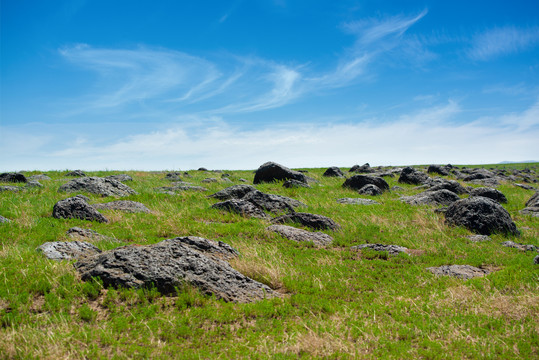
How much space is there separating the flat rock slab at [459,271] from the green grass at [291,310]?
367 mm

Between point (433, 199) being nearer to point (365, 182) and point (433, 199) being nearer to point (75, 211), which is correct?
point (365, 182)

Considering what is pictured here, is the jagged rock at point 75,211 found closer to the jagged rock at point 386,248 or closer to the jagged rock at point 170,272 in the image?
the jagged rock at point 170,272

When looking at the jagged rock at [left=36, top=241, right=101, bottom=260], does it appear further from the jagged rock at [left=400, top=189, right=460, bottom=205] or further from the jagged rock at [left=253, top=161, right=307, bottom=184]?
the jagged rock at [left=253, top=161, right=307, bottom=184]

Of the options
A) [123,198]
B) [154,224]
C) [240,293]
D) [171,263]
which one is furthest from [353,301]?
[123,198]

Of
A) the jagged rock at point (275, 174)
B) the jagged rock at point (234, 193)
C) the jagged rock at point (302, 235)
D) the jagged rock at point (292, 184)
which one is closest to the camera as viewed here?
the jagged rock at point (302, 235)

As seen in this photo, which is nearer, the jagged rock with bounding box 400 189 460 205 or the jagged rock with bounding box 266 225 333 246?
the jagged rock with bounding box 266 225 333 246

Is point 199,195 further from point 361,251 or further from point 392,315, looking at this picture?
point 392,315

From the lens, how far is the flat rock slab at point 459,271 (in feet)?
30.1

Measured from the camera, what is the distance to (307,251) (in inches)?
427

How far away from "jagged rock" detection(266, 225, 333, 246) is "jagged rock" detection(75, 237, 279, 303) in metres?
4.20

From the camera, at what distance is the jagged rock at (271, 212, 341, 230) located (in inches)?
537

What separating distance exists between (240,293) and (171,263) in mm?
1709

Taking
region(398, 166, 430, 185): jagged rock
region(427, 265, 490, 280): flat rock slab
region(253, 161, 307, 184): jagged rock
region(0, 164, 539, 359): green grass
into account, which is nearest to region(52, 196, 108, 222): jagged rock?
region(0, 164, 539, 359): green grass

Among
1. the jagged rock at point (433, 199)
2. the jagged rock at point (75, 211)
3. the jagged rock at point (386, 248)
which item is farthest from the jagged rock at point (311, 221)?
the jagged rock at point (433, 199)
